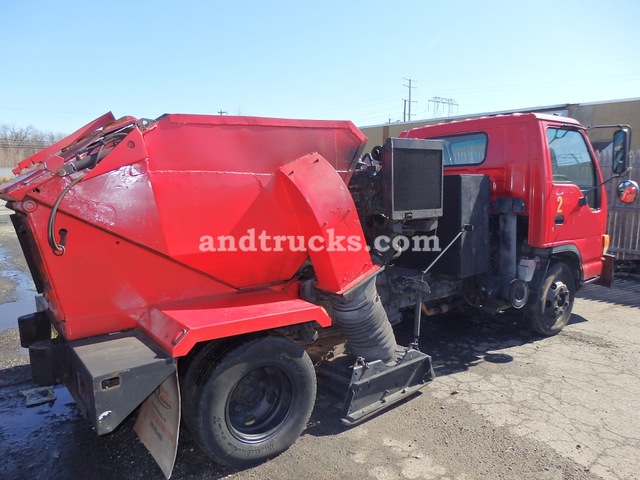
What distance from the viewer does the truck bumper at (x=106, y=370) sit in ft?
7.62

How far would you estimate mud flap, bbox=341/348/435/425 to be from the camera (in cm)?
335

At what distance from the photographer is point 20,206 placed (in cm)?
242

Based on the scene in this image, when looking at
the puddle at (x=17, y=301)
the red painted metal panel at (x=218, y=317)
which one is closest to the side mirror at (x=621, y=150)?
the red painted metal panel at (x=218, y=317)

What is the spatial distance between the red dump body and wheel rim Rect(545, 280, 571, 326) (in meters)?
2.98

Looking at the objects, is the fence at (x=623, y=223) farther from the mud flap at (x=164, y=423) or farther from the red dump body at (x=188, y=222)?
the mud flap at (x=164, y=423)

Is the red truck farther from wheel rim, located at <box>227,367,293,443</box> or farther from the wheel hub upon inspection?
the wheel hub

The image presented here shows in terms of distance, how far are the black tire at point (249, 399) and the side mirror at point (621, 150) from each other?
4.29 meters

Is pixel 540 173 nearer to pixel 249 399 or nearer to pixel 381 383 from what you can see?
pixel 381 383

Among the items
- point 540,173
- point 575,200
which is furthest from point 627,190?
point 540,173

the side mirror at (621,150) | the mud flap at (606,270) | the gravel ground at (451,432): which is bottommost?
the gravel ground at (451,432)

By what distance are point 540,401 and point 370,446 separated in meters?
1.64

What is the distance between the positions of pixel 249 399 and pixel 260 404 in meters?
0.10

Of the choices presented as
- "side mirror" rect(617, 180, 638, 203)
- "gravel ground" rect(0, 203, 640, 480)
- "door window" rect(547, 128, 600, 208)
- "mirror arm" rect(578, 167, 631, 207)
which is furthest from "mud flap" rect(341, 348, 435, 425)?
"side mirror" rect(617, 180, 638, 203)

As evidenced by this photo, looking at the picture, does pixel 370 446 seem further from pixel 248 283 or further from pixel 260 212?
pixel 260 212
